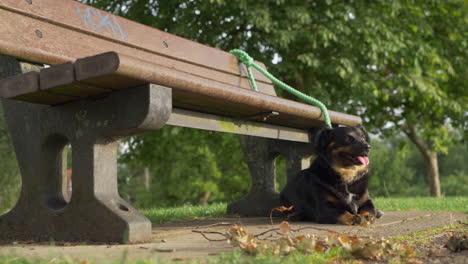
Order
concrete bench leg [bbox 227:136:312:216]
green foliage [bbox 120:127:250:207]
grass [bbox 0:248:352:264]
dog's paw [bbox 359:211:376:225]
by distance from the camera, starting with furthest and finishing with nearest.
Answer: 1. green foliage [bbox 120:127:250:207]
2. concrete bench leg [bbox 227:136:312:216]
3. dog's paw [bbox 359:211:376:225]
4. grass [bbox 0:248:352:264]

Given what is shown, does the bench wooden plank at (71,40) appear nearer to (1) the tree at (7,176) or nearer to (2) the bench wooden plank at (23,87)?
(2) the bench wooden plank at (23,87)

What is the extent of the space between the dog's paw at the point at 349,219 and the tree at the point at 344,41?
5.68m

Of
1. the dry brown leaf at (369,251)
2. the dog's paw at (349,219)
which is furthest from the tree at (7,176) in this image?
the dry brown leaf at (369,251)

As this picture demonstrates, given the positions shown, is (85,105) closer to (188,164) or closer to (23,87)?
(23,87)

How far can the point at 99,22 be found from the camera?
349 cm

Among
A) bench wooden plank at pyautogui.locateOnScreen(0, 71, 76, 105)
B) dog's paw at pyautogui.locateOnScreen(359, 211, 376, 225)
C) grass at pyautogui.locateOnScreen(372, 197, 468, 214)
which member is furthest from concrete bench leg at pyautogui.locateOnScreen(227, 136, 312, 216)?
bench wooden plank at pyautogui.locateOnScreen(0, 71, 76, 105)

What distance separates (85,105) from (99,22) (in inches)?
31.5

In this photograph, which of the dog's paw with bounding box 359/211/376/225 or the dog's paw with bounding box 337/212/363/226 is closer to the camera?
the dog's paw with bounding box 337/212/363/226

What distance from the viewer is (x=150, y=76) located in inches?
100

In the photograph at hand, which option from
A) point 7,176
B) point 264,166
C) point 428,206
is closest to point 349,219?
point 264,166

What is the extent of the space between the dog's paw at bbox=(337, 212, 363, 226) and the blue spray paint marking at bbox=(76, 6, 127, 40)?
2.02 meters

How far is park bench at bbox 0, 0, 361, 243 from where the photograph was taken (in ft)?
8.73

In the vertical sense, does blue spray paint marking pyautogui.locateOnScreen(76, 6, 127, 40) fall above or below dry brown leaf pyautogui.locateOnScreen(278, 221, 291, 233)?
above

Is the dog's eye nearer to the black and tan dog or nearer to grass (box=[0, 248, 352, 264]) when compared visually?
the black and tan dog
